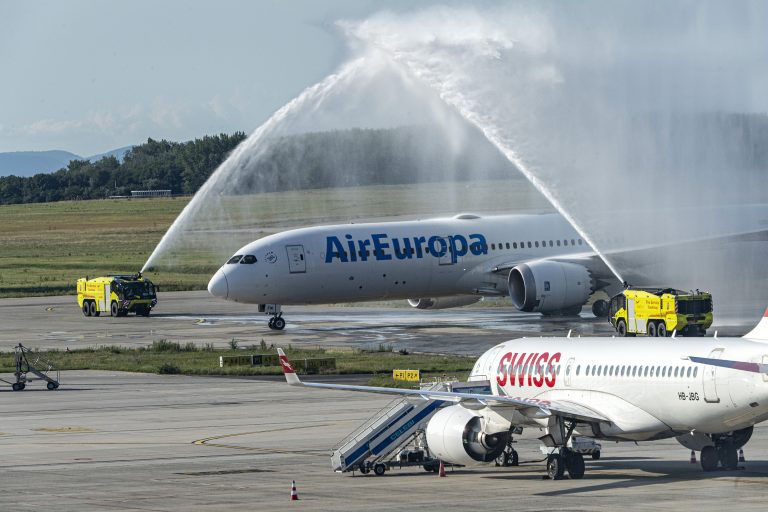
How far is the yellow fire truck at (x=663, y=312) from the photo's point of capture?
7200cm

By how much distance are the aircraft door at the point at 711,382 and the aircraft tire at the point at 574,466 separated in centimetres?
427

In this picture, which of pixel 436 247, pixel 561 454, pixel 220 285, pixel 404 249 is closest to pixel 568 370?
pixel 561 454

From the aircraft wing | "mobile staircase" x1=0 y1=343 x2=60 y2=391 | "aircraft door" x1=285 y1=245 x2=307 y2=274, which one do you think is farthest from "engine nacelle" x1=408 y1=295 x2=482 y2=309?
the aircraft wing

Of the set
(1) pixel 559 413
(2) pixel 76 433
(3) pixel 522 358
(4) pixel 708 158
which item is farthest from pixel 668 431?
(4) pixel 708 158

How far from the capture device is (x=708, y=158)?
81.2 meters

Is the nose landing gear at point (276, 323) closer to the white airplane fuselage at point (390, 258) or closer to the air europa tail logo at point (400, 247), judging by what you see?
the white airplane fuselage at point (390, 258)

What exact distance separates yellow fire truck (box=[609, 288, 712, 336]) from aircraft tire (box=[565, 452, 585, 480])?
34.8 metres

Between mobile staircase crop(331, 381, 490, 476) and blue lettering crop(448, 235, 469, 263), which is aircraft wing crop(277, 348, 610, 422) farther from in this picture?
blue lettering crop(448, 235, 469, 263)

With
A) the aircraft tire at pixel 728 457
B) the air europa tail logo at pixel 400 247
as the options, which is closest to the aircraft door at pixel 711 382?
the aircraft tire at pixel 728 457

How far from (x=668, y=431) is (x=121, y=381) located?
34.8 metres

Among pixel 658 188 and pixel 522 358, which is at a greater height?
pixel 658 188

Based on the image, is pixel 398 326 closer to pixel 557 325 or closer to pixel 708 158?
pixel 557 325

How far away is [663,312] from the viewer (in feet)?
238

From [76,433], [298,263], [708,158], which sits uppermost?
[708,158]
